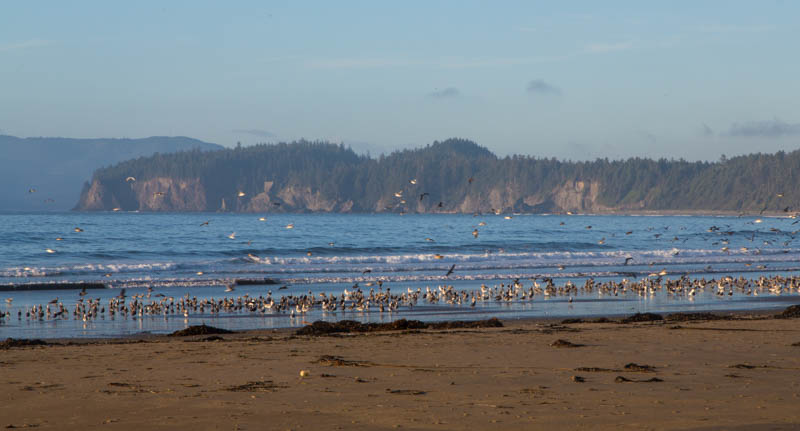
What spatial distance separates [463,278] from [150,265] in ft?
57.1

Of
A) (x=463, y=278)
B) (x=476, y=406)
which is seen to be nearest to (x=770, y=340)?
(x=476, y=406)

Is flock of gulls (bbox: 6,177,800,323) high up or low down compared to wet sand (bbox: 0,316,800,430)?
down

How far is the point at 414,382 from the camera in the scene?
464 inches

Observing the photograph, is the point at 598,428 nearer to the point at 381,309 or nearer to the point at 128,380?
the point at 128,380

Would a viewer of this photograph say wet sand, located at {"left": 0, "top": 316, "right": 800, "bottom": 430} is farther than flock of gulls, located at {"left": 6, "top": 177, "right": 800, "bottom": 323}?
No

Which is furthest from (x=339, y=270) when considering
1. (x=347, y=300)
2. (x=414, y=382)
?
(x=414, y=382)

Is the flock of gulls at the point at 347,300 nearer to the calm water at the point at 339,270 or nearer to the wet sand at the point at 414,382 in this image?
the calm water at the point at 339,270

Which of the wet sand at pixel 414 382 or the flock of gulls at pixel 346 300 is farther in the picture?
the flock of gulls at pixel 346 300

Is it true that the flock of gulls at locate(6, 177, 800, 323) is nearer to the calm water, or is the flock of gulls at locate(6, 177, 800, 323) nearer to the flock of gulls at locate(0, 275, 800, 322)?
the flock of gulls at locate(0, 275, 800, 322)

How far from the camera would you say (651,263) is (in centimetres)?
5209

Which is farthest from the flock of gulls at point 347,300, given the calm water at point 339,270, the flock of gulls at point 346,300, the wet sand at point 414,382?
the wet sand at point 414,382

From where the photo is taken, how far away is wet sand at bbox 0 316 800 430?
9.35m

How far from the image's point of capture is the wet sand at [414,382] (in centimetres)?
935

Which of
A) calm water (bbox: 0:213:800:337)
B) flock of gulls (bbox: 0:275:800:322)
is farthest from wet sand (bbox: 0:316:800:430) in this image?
flock of gulls (bbox: 0:275:800:322)
